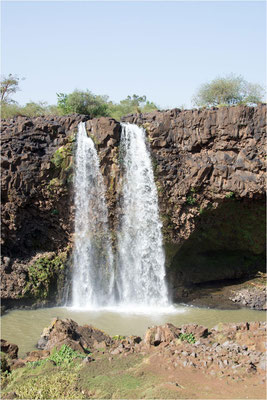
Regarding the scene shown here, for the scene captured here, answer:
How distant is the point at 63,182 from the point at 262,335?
10122mm

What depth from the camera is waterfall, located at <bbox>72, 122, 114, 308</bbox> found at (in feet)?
54.8

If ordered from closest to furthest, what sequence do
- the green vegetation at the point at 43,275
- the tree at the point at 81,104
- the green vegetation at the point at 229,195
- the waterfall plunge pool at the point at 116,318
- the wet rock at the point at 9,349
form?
the wet rock at the point at 9,349 < the waterfall plunge pool at the point at 116,318 < the green vegetation at the point at 43,275 < the green vegetation at the point at 229,195 < the tree at the point at 81,104

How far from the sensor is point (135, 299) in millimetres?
16328

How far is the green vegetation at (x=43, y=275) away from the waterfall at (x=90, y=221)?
2.27ft

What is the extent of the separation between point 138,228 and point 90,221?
2032 mm

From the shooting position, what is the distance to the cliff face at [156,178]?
1614cm

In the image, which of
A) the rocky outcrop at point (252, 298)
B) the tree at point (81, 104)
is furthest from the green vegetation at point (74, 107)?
the rocky outcrop at point (252, 298)

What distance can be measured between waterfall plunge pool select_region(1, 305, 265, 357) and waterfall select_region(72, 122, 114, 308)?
5.92ft

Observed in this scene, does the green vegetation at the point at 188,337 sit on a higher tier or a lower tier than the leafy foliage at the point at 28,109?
lower

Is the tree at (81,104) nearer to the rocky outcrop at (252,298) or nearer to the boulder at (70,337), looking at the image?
the rocky outcrop at (252,298)

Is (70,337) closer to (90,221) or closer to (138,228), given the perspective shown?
(90,221)

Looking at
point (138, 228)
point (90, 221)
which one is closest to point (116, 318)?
point (138, 228)

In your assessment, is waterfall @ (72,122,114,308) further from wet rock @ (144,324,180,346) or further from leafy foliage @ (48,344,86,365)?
leafy foliage @ (48,344,86,365)

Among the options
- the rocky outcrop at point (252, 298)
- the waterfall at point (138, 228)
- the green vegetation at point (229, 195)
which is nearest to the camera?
the rocky outcrop at point (252, 298)
